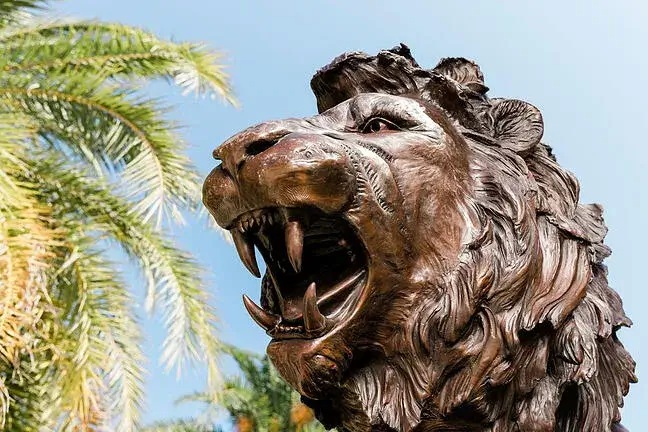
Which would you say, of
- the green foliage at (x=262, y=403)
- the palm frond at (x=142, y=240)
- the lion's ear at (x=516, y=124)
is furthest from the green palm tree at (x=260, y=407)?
the lion's ear at (x=516, y=124)

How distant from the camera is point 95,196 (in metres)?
8.12

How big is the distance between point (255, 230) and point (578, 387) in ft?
2.11

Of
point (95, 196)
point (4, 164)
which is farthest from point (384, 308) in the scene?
point (95, 196)

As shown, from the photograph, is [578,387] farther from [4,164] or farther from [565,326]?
[4,164]

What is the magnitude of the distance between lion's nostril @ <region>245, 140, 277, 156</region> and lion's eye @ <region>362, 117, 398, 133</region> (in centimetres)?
22

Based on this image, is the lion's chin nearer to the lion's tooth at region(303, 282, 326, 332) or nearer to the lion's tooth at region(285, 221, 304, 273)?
the lion's tooth at region(303, 282, 326, 332)

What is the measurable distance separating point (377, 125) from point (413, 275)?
282 millimetres

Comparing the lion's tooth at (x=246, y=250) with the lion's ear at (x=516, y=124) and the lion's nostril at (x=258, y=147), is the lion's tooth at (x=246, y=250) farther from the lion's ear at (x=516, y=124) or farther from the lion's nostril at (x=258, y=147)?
the lion's ear at (x=516, y=124)

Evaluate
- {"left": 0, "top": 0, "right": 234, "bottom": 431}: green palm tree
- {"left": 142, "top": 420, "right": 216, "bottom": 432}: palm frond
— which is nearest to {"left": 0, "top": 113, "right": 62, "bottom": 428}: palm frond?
{"left": 0, "top": 0, "right": 234, "bottom": 431}: green palm tree

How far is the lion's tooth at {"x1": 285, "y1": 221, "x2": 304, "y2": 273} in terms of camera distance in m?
1.22

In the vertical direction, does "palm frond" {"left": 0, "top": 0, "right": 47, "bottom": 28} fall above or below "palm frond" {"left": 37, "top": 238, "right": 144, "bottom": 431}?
above

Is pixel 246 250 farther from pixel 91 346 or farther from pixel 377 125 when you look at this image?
pixel 91 346

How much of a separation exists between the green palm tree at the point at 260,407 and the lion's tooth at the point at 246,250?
9.33 metres

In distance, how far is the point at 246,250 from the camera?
4.38ft
